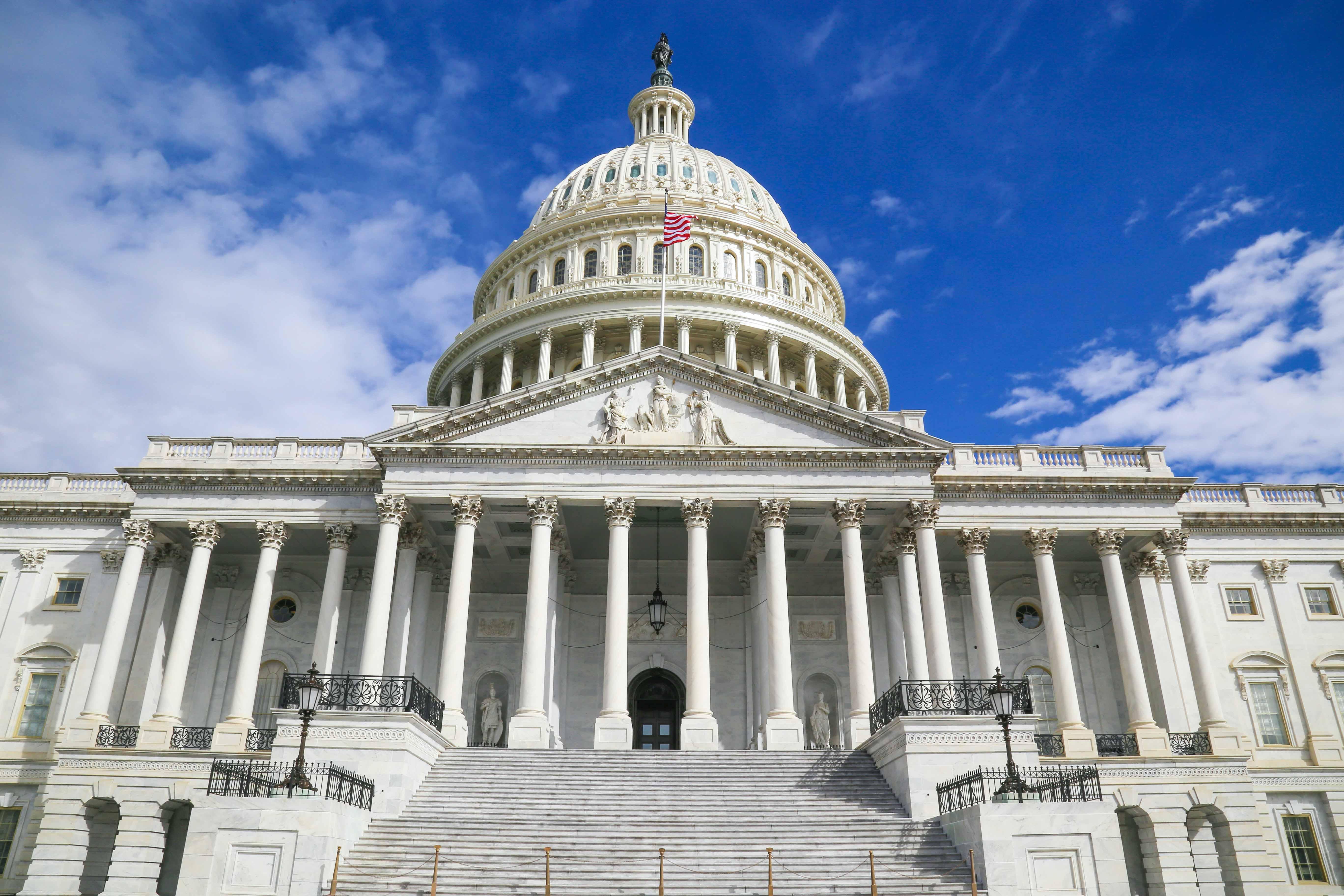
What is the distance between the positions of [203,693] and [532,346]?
25.5m

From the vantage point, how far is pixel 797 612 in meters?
40.9

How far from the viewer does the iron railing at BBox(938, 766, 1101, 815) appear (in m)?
20.7

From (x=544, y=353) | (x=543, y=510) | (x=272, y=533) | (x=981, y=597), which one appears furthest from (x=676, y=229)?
(x=272, y=533)

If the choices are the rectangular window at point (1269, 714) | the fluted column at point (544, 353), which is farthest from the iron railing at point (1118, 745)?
the fluted column at point (544, 353)

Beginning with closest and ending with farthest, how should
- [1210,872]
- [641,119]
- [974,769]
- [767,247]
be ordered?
[974,769], [1210,872], [767,247], [641,119]

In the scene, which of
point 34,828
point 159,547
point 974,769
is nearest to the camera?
point 974,769

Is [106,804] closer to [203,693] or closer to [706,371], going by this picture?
[203,693]

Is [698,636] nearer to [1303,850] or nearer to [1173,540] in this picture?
[1173,540]

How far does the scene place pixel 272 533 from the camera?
116 feet

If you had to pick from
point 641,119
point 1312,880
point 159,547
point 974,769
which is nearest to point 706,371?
point 974,769

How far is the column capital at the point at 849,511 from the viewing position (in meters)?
32.8

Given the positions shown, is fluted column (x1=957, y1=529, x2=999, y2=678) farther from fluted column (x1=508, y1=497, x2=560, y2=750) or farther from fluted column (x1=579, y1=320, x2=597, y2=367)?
fluted column (x1=579, y1=320, x2=597, y2=367)

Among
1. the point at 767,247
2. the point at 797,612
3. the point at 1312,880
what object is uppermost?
the point at 767,247

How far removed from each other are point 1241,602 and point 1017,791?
927 inches
